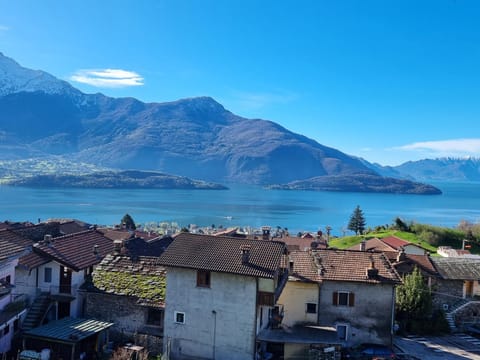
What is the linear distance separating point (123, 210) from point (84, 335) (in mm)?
180447

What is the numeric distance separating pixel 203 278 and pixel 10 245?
9.69 m

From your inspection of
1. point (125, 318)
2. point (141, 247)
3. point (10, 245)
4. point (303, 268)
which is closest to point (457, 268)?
point (303, 268)

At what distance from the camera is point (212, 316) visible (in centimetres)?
2261

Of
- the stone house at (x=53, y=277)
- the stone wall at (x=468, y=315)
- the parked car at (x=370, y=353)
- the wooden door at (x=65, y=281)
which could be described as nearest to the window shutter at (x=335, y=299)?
the parked car at (x=370, y=353)

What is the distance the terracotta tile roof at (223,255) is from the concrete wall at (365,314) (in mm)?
6306

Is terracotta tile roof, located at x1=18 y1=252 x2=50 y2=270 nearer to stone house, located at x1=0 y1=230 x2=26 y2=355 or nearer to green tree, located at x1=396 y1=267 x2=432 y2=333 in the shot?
stone house, located at x1=0 y1=230 x2=26 y2=355

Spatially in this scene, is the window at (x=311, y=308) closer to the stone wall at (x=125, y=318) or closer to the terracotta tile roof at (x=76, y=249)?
the stone wall at (x=125, y=318)

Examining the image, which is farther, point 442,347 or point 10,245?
point 442,347

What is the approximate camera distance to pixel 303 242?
198 feet

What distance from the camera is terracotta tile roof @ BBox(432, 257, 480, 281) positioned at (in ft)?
114

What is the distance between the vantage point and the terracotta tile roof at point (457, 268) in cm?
3481

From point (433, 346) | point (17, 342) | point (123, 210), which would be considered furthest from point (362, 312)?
point (123, 210)

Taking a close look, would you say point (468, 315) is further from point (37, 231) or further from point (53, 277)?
point (37, 231)

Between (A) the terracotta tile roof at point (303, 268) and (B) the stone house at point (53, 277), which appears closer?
(B) the stone house at point (53, 277)
